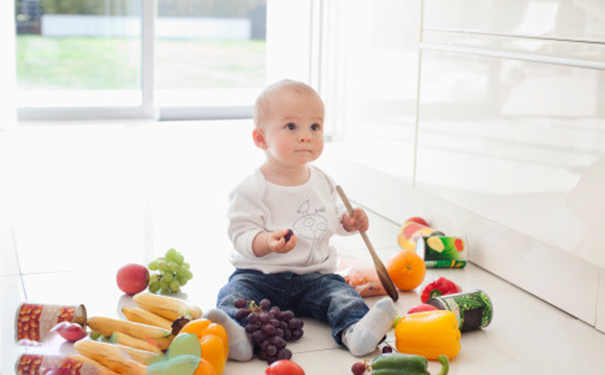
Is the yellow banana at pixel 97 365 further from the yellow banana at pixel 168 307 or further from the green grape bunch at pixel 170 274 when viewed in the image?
the green grape bunch at pixel 170 274

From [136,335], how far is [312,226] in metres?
0.52

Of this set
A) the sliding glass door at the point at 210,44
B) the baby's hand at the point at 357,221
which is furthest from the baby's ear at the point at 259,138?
the sliding glass door at the point at 210,44

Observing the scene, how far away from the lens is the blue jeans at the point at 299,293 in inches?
67.9

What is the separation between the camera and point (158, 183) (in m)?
3.14

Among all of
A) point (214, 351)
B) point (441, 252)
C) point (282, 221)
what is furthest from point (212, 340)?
point (441, 252)

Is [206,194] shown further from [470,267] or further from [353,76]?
[470,267]

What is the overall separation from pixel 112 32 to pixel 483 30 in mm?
3092

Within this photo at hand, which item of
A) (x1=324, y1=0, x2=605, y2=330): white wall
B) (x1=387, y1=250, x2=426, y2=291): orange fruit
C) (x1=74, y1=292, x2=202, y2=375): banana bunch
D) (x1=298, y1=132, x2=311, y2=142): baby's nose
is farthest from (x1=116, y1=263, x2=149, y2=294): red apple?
(x1=324, y1=0, x2=605, y2=330): white wall

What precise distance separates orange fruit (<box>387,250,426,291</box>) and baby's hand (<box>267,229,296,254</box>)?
0.40m

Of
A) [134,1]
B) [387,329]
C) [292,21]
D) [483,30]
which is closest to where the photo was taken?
[387,329]

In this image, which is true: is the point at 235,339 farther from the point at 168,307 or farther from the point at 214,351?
the point at 168,307

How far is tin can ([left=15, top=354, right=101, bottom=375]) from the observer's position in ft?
4.51

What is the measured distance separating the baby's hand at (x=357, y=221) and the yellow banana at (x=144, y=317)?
0.50m

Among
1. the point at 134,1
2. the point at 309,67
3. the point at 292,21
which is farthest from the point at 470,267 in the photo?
the point at 134,1
